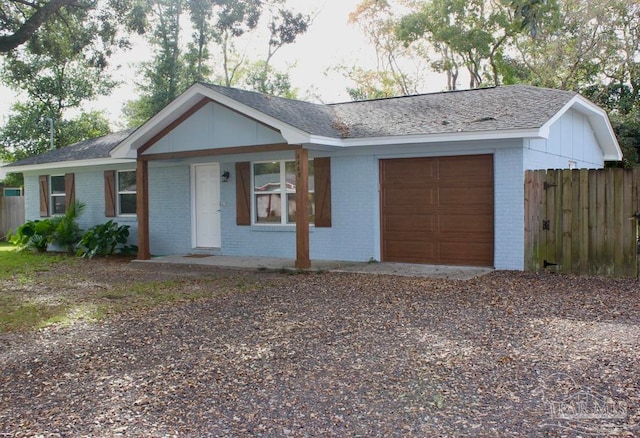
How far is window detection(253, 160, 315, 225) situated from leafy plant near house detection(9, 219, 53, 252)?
657cm

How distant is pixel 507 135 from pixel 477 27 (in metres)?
16.9

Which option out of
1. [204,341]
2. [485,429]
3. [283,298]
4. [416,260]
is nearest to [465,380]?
[485,429]

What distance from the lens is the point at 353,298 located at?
28.0 feet

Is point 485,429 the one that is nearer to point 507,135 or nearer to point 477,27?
point 507,135

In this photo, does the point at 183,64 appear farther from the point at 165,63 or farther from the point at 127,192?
the point at 127,192

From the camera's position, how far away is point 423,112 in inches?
500

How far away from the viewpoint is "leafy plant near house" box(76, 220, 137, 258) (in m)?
15.4

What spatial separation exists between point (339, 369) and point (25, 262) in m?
11.6

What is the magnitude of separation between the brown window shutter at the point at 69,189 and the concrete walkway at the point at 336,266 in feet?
16.4

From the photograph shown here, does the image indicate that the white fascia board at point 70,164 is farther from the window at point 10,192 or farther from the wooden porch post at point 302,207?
the wooden porch post at point 302,207

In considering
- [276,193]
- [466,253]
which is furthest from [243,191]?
[466,253]

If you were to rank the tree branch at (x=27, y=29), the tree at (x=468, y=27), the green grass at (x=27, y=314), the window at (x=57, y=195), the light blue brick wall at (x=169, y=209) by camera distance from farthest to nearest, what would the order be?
the tree at (x=468, y=27)
the window at (x=57, y=195)
the light blue brick wall at (x=169, y=209)
the tree branch at (x=27, y=29)
the green grass at (x=27, y=314)

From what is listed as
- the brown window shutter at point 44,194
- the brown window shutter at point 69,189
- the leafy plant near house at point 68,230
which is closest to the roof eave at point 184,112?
the leafy plant near house at point 68,230

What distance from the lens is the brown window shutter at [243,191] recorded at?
1373cm
